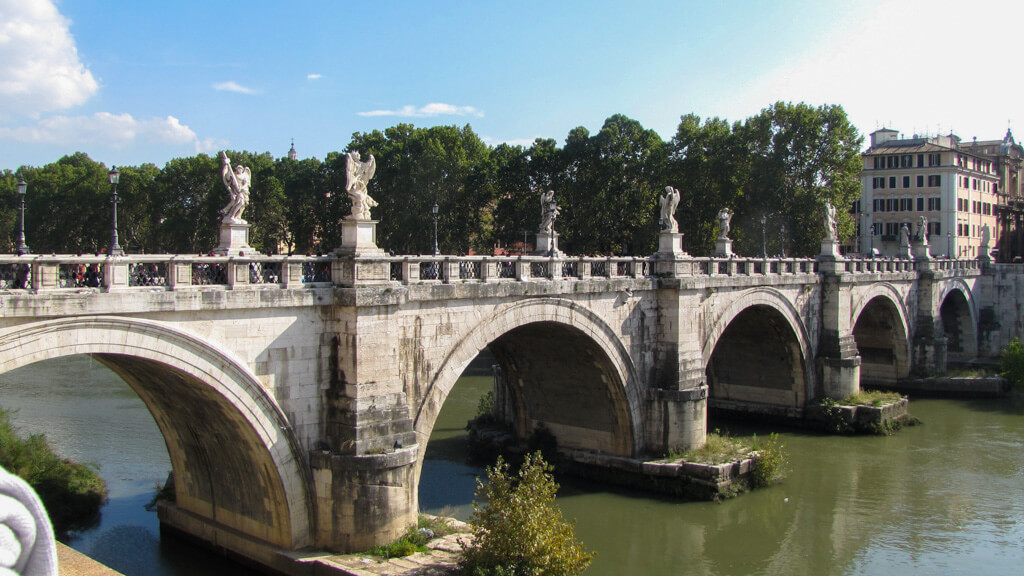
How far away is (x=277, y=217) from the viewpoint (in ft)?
154

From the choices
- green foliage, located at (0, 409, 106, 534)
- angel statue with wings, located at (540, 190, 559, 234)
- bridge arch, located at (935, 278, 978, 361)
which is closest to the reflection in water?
green foliage, located at (0, 409, 106, 534)

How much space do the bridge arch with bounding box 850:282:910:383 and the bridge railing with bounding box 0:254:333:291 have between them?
27451 mm

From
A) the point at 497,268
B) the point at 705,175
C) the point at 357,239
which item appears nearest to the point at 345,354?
the point at 357,239

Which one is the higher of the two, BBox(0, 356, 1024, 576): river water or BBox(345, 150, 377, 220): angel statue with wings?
BBox(345, 150, 377, 220): angel statue with wings

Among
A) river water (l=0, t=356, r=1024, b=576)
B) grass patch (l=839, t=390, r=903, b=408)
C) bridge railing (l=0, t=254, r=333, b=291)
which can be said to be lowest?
river water (l=0, t=356, r=1024, b=576)

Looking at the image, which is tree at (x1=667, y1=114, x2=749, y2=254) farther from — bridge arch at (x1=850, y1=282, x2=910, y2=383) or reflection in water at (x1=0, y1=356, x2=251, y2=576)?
reflection in water at (x1=0, y1=356, x2=251, y2=576)

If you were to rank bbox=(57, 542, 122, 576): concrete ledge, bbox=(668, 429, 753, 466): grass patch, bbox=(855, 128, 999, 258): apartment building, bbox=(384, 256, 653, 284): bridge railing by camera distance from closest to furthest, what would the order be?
bbox=(57, 542, 122, 576): concrete ledge < bbox=(384, 256, 653, 284): bridge railing < bbox=(668, 429, 753, 466): grass patch < bbox=(855, 128, 999, 258): apartment building

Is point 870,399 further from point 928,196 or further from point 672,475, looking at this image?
point 928,196

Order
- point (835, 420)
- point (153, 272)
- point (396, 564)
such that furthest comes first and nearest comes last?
point (835, 420), point (396, 564), point (153, 272)

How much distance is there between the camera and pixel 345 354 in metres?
13.5

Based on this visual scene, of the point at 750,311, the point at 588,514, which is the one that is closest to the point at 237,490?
the point at 588,514

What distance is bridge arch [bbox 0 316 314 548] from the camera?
1064cm

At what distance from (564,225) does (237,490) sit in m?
27.8

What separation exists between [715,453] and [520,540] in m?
9.62
